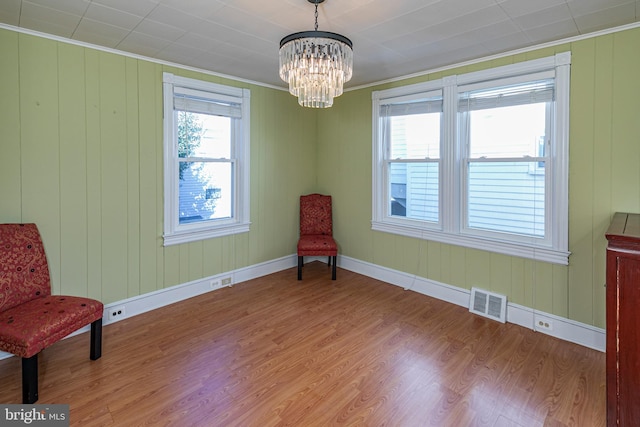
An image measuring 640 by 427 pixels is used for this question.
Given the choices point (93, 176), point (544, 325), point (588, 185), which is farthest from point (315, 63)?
point (544, 325)

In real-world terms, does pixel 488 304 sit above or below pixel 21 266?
below

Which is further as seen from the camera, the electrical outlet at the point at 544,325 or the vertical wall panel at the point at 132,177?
the vertical wall panel at the point at 132,177

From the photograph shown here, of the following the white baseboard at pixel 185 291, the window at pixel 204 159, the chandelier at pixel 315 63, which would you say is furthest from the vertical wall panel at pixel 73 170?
the chandelier at pixel 315 63

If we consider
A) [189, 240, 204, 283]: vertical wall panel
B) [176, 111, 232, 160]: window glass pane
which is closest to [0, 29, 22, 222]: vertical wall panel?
[176, 111, 232, 160]: window glass pane

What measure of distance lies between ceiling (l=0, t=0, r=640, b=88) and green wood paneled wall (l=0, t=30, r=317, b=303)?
26 cm

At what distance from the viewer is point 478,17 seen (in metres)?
2.34

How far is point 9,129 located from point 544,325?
15.2 ft

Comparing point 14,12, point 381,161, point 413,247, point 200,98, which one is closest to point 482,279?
point 413,247

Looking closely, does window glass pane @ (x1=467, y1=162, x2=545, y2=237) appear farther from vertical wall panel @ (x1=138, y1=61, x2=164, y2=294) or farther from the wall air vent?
vertical wall panel @ (x1=138, y1=61, x2=164, y2=294)

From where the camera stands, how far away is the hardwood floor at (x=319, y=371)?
1.99 meters

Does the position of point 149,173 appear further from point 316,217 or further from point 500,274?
point 500,274

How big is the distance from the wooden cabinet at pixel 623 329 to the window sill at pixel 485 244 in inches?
46.4

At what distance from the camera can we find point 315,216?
478 centimetres

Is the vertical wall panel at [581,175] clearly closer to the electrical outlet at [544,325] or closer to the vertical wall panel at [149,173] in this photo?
the electrical outlet at [544,325]
